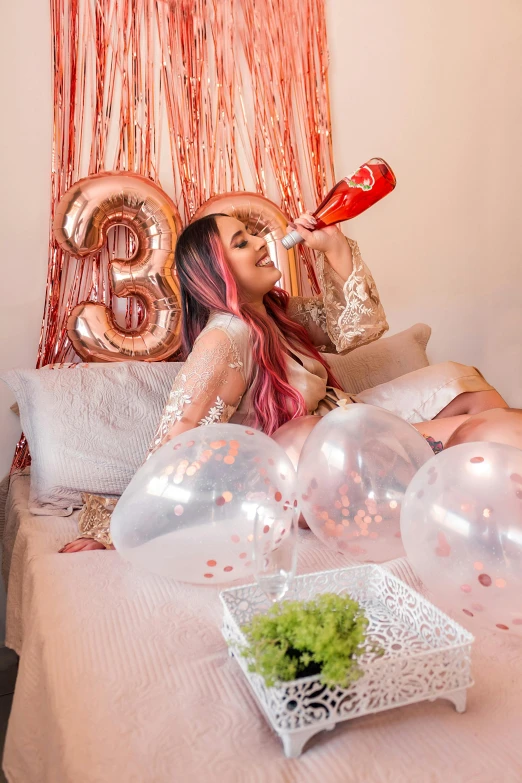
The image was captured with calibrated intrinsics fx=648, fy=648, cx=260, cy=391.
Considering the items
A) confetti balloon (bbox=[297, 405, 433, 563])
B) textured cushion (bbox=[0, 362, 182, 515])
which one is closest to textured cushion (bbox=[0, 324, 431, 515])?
textured cushion (bbox=[0, 362, 182, 515])

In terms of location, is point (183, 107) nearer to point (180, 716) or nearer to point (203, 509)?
point (203, 509)

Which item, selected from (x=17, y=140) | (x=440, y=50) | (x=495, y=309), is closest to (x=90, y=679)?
(x=17, y=140)

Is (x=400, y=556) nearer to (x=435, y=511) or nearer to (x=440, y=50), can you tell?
(x=435, y=511)

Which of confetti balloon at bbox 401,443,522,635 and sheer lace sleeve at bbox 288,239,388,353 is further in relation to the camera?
sheer lace sleeve at bbox 288,239,388,353

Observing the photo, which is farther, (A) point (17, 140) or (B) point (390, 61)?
(B) point (390, 61)

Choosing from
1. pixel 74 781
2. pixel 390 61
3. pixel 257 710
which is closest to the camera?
pixel 74 781

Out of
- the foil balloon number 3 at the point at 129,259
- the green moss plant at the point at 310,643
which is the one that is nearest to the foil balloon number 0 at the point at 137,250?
the foil balloon number 3 at the point at 129,259

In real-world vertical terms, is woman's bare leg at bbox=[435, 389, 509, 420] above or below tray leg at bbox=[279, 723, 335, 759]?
above

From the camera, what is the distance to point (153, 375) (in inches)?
70.4

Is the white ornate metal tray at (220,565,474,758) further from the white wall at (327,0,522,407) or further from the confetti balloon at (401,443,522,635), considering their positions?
the white wall at (327,0,522,407)

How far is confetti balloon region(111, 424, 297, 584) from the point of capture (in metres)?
0.98

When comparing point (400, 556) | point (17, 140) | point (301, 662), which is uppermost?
point (17, 140)

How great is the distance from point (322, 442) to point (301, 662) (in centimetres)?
45

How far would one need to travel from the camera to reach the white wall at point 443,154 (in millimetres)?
2432
